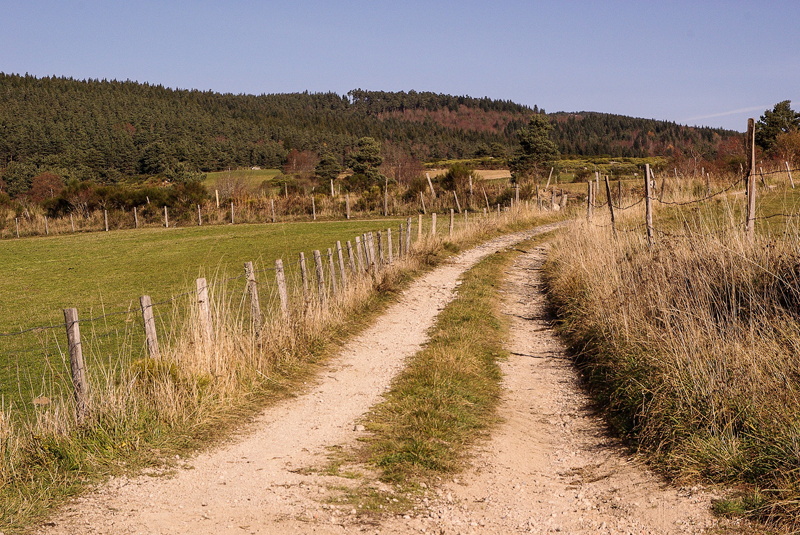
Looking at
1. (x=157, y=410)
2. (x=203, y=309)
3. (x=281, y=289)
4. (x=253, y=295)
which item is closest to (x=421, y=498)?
(x=157, y=410)

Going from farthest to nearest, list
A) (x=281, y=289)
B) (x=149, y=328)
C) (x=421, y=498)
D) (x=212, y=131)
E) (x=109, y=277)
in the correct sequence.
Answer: (x=212, y=131) < (x=109, y=277) < (x=281, y=289) < (x=149, y=328) < (x=421, y=498)

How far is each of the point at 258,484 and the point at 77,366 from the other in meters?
2.04

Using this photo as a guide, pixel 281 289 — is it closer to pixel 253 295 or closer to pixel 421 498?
pixel 253 295

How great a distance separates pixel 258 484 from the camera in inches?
194

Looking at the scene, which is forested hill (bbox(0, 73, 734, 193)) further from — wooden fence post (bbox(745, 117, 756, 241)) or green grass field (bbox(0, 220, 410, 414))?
wooden fence post (bbox(745, 117, 756, 241))

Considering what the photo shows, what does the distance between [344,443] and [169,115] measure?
443 ft

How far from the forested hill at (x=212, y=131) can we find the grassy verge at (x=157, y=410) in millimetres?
78695


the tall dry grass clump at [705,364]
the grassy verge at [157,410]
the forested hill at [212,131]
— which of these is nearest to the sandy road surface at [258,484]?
the grassy verge at [157,410]

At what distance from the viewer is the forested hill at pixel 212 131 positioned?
100625 mm

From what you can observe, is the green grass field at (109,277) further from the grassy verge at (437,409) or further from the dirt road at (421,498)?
the grassy verge at (437,409)

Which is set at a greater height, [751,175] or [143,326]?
[751,175]

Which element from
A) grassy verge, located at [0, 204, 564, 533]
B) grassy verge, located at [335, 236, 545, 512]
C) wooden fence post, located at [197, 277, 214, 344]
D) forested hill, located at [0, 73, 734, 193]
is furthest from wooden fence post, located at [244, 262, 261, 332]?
forested hill, located at [0, 73, 734, 193]

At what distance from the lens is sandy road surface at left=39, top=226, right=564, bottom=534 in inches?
165

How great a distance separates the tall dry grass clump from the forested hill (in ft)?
264
